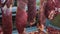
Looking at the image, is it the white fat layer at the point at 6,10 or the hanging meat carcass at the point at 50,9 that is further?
the hanging meat carcass at the point at 50,9

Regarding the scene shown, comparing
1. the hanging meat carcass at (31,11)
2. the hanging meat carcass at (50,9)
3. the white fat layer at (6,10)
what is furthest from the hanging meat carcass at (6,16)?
the hanging meat carcass at (50,9)

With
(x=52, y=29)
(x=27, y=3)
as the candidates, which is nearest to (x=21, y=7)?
(x=27, y=3)

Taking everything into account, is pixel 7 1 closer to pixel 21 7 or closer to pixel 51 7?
pixel 21 7

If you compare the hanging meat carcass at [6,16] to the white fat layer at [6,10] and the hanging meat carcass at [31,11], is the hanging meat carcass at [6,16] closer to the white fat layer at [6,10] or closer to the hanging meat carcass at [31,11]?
the white fat layer at [6,10]

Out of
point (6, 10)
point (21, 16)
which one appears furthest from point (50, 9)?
point (6, 10)

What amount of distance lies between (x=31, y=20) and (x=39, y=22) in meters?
0.10

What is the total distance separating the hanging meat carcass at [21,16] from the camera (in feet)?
5.15

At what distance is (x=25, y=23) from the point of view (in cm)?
162

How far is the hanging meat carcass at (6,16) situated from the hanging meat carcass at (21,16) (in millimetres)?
87

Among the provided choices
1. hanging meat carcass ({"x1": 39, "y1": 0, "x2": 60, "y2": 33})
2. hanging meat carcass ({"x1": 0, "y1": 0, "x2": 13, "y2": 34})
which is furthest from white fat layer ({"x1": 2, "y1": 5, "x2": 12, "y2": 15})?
hanging meat carcass ({"x1": 39, "y1": 0, "x2": 60, "y2": 33})

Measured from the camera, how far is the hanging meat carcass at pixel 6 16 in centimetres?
151

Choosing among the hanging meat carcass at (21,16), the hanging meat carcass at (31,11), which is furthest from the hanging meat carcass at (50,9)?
the hanging meat carcass at (21,16)

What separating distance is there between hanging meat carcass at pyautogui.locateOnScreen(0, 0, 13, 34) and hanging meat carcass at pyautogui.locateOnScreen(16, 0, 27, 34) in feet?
0.29

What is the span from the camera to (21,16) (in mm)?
1600
